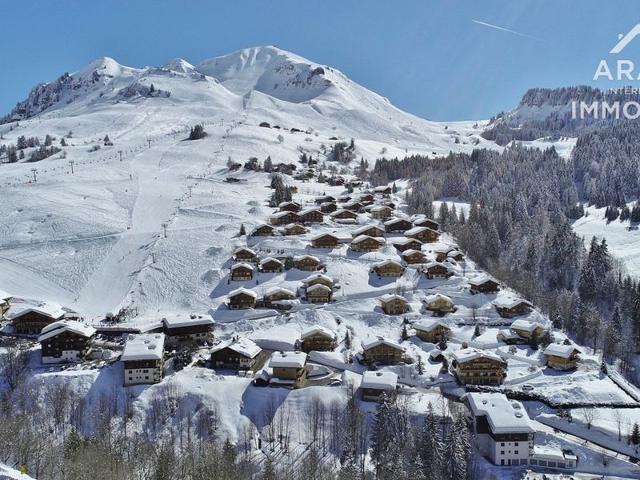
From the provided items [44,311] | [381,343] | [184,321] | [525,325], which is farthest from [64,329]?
[525,325]

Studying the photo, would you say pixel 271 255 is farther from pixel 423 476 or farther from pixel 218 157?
pixel 218 157

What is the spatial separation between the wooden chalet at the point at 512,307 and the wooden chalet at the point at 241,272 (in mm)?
27131

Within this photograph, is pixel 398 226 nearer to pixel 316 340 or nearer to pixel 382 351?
pixel 316 340

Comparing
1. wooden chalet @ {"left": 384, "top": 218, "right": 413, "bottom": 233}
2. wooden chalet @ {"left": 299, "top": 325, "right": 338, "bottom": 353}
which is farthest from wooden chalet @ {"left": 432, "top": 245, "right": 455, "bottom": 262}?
wooden chalet @ {"left": 299, "top": 325, "right": 338, "bottom": 353}

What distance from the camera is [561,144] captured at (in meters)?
196

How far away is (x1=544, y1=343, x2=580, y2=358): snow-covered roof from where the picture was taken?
4575cm

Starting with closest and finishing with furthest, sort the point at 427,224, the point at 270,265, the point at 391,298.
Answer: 1. the point at 391,298
2. the point at 270,265
3. the point at 427,224

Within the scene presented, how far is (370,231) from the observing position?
7488 cm

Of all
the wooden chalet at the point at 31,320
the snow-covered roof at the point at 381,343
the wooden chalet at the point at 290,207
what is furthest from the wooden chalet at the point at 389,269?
the wooden chalet at the point at 31,320

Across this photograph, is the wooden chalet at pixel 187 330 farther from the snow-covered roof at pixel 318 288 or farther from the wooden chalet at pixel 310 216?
the wooden chalet at pixel 310 216

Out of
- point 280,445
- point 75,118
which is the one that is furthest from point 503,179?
point 75,118

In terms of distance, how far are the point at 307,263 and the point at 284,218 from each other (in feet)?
60.2

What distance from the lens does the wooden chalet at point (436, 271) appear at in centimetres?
6284

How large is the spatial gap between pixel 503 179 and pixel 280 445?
10229 centimetres
